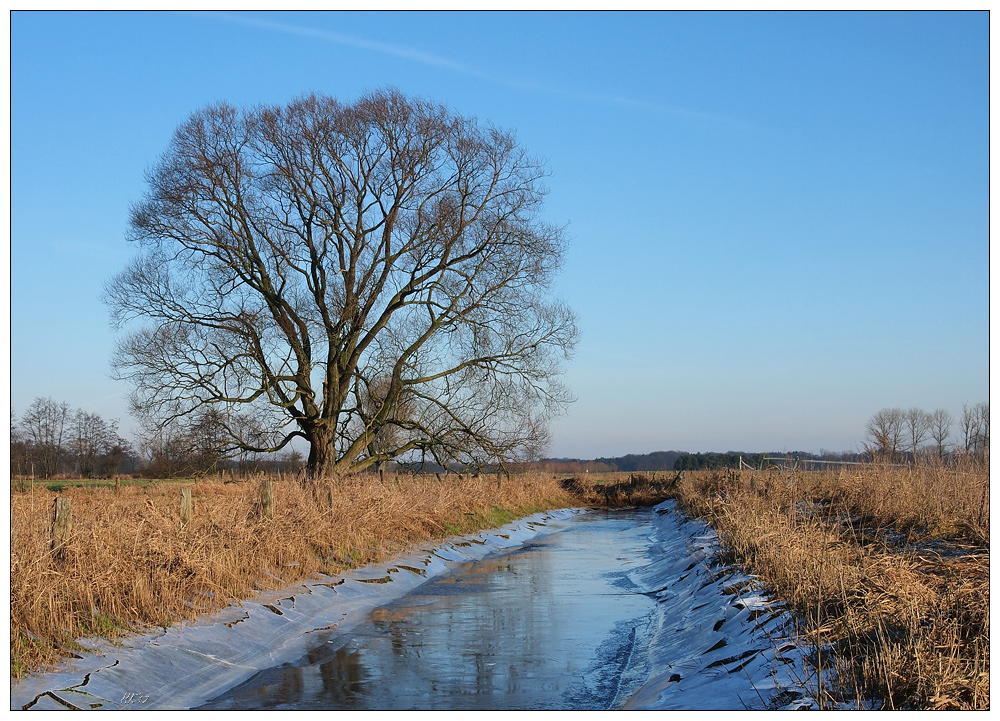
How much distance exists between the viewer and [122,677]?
25.4ft

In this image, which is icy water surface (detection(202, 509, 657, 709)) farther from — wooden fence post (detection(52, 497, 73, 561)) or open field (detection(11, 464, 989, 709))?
wooden fence post (detection(52, 497, 73, 561))

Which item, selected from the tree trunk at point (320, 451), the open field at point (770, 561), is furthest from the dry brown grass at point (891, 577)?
the tree trunk at point (320, 451)

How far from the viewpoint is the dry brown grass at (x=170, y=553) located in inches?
321

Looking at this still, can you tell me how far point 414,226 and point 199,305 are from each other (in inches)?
259

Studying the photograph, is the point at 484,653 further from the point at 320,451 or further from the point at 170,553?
the point at 320,451

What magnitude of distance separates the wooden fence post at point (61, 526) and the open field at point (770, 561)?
10 cm

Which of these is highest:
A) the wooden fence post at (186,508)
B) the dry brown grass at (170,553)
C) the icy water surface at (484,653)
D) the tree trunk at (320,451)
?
the tree trunk at (320,451)

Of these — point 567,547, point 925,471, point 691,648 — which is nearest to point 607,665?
point 691,648

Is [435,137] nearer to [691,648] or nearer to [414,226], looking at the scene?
[414,226]

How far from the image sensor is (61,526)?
9.31 m

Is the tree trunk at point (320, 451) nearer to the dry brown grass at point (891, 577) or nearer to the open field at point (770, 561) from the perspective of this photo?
the open field at point (770, 561)

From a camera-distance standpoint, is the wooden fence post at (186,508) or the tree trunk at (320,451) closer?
the wooden fence post at (186,508)

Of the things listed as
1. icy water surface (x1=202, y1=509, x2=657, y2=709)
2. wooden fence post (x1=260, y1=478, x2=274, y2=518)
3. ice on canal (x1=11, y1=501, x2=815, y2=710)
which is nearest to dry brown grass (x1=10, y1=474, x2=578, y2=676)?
wooden fence post (x1=260, y1=478, x2=274, y2=518)

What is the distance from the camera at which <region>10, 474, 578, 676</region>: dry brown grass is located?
8164 mm
